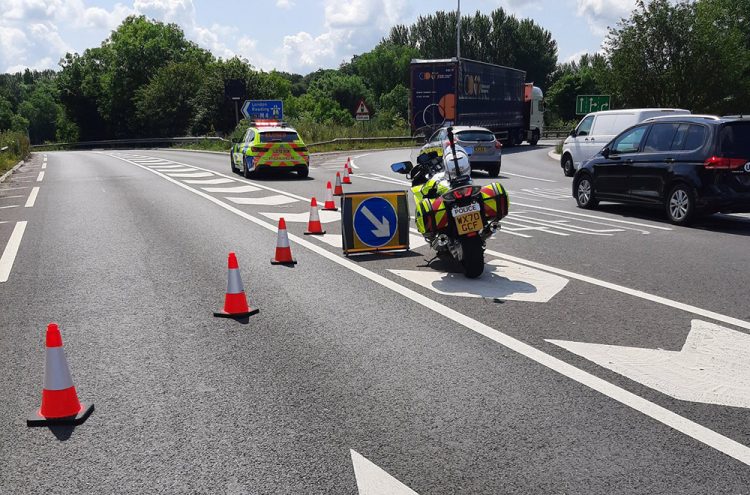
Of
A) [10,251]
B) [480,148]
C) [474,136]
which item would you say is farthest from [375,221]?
[474,136]

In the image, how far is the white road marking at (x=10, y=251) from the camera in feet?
28.4

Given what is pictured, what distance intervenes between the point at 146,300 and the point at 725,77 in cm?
3616

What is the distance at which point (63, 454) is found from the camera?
3.85 meters

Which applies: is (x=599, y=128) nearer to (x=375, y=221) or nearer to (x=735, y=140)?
(x=735, y=140)

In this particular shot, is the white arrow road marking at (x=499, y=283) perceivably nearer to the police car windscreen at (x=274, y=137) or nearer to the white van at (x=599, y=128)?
the white van at (x=599, y=128)

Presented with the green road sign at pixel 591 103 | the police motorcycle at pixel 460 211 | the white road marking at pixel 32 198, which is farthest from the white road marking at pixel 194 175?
the police motorcycle at pixel 460 211

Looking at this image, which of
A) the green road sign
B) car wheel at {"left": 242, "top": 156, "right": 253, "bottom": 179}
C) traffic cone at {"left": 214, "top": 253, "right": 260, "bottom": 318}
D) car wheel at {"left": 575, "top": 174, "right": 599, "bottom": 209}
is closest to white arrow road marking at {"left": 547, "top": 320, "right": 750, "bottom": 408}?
traffic cone at {"left": 214, "top": 253, "right": 260, "bottom": 318}

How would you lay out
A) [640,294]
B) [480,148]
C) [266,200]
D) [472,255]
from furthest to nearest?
[480,148] < [266,200] < [472,255] < [640,294]

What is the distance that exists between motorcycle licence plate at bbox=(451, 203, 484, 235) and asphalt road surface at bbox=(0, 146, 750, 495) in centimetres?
58

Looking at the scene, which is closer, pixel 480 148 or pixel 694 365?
pixel 694 365

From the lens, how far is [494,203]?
312 inches

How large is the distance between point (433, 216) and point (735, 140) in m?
6.31

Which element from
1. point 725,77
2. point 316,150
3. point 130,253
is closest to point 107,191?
point 130,253

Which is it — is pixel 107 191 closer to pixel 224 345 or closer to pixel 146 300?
pixel 146 300
